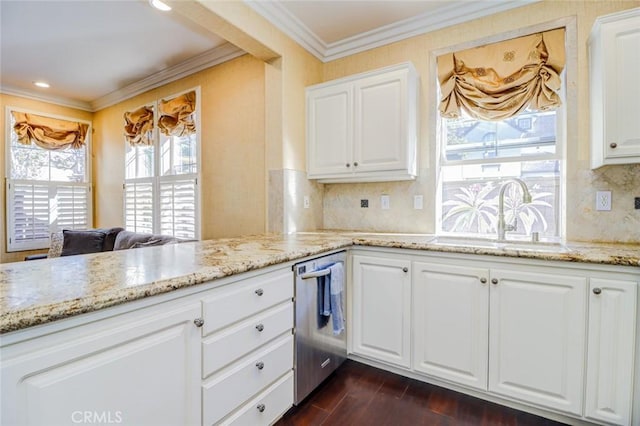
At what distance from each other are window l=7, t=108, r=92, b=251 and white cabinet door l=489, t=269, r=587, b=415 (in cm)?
531

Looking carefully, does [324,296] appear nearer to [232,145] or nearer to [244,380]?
[244,380]

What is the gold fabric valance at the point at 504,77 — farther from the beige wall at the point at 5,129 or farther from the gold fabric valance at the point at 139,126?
the beige wall at the point at 5,129

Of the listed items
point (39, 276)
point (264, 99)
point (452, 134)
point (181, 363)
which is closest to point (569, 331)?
point (452, 134)

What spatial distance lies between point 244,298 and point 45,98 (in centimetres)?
489

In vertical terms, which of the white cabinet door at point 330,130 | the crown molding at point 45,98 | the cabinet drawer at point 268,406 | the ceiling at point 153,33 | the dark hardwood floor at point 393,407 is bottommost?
the dark hardwood floor at point 393,407

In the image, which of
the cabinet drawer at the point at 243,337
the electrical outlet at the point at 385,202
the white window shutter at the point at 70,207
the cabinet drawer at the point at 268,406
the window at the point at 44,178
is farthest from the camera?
the white window shutter at the point at 70,207

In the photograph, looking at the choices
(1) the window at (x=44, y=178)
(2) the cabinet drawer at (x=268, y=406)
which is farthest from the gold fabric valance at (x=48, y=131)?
(2) the cabinet drawer at (x=268, y=406)

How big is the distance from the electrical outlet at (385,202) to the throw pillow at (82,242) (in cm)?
306

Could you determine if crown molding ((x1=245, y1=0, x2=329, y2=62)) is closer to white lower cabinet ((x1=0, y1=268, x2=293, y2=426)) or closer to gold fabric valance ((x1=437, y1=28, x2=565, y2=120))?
gold fabric valance ((x1=437, y1=28, x2=565, y2=120))

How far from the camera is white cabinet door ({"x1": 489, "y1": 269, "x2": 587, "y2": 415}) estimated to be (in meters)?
1.55

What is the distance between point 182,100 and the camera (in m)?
3.46

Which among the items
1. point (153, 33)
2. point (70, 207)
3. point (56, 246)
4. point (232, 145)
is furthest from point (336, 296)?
point (70, 207)

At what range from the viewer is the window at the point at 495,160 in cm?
219

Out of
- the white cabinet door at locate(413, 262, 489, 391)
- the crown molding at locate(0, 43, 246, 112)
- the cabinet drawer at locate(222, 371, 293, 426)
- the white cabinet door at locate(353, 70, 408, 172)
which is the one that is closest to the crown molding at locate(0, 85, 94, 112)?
the crown molding at locate(0, 43, 246, 112)
